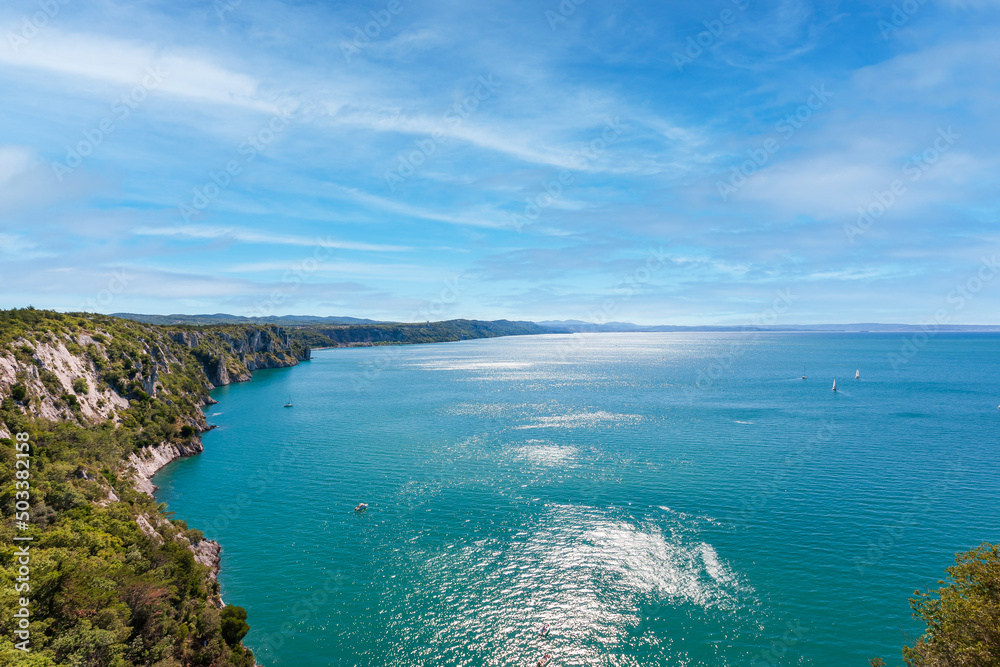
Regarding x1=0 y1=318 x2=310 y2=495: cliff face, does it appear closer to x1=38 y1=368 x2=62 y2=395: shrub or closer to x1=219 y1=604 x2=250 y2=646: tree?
x1=38 y1=368 x2=62 y2=395: shrub

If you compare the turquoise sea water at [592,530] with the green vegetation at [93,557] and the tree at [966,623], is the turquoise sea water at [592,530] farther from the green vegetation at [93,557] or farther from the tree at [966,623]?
the tree at [966,623]

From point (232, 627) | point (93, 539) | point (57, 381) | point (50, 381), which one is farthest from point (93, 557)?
point (57, 381)

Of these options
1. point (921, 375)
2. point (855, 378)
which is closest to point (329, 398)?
point (855, 378)

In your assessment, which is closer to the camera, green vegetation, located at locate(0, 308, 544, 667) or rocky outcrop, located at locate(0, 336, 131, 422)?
green vegetation, located at locate(0, 308, 544, 667)

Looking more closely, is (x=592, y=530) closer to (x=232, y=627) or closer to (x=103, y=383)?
(x=232, y=627)

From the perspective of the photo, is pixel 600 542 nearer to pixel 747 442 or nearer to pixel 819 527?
pixel 819 527

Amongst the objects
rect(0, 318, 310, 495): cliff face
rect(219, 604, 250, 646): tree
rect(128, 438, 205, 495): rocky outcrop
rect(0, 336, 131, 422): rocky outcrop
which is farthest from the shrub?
rect(219, 604, 250, 646): tree
